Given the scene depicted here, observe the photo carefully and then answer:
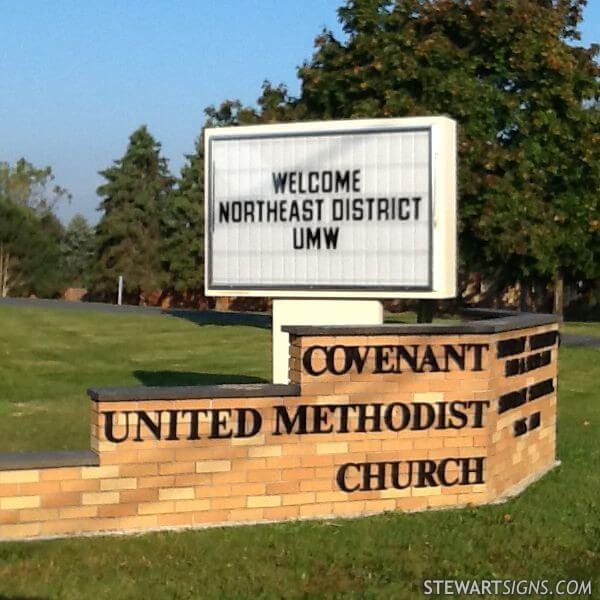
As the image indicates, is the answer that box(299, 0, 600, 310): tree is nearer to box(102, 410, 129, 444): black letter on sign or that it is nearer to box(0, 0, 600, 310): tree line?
box(0, 0, 600, 310): tree line

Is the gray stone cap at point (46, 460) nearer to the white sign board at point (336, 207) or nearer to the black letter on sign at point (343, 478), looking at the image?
the black letter on sign at point (343, 478)

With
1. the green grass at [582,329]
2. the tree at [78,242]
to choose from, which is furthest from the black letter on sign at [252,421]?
the tree at [78,242]

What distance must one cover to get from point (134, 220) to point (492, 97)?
40856mm

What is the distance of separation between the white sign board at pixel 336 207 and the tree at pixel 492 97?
19257 mm

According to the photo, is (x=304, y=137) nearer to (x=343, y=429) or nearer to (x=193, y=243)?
(x=343, y=429)

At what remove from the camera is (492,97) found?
36000mm

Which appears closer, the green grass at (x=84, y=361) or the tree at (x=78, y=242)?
the green grass at (x=84, y=361)

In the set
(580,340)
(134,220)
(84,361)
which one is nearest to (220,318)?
(580,340)

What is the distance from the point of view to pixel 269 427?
9453mm

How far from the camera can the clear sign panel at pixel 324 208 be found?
1572 centimetres

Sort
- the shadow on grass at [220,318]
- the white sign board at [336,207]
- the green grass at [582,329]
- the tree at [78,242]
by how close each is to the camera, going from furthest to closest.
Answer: the tree at [78,242] → the shadow on grass at [220,318] → the green grass at [582,329] → the white sign board at [336,207]

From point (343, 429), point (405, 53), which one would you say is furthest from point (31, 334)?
point (343, 429)

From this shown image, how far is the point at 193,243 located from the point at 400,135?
53.2m

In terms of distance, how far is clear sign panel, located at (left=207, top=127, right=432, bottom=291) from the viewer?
1572cm
